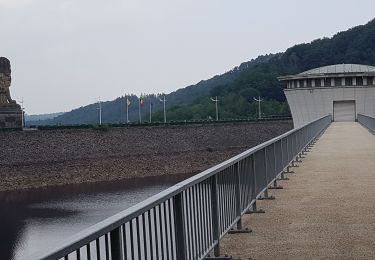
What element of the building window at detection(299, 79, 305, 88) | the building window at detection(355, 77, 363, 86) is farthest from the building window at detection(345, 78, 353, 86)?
the building window at detection(299, 79, 305, 88)

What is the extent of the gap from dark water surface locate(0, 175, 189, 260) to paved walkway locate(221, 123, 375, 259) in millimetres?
10172

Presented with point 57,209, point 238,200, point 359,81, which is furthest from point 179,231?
point 359,81

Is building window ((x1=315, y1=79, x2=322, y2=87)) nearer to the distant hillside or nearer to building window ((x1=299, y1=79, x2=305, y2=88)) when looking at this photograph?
building window ((x1=299, y1=79, x2=305, y2=88))

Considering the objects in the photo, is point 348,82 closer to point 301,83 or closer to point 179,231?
point 301,83

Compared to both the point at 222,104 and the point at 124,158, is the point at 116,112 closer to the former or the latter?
the point at 222,104

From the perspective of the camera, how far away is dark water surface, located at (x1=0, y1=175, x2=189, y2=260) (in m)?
27.9

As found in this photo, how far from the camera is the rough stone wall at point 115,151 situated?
57531 millimetres

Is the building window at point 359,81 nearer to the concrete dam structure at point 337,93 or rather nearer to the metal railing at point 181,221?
the concrete dam structure at point 337,93

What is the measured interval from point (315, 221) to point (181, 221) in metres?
3.45

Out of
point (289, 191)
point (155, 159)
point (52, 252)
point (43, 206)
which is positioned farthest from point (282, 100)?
point (52, 252)

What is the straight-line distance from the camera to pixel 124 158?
62781mm

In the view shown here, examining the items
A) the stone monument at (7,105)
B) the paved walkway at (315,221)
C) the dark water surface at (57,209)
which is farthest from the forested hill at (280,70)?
the paved walkway at (315,221)

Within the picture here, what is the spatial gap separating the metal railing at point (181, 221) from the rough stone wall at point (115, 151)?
49263mm

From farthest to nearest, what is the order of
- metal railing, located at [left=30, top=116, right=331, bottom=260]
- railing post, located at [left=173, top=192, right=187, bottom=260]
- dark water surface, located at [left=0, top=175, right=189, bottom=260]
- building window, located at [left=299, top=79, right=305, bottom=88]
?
building window, located at [left=299, top=79, right=305, bottom=88] < dark water surface, located at [left=0, top=175, right=189, bottom=260] < railing post, located at [left=173, top=192, right=187, bottom=260] < metal railing, located at [left=30, top=116, right=331, bottom=260]
